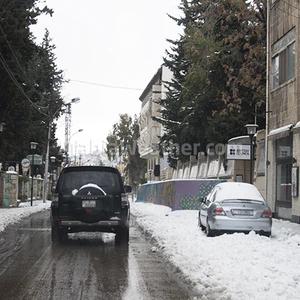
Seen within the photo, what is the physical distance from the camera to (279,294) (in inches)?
266

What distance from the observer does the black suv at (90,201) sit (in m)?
12.9

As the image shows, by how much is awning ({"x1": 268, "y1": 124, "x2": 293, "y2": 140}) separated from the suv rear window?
30.4 ft

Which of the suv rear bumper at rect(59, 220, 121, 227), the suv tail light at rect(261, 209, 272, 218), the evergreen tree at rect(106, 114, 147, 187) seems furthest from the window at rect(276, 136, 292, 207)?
the evergreen tree at rect(106, 114, 147, 187)

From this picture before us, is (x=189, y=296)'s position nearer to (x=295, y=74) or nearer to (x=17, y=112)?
(x=295, y=74)

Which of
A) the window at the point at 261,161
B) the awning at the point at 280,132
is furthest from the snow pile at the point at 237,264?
the window at the point at 261,161

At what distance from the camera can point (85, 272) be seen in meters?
9.05

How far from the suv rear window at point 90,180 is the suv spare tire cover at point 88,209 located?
10.1 inches

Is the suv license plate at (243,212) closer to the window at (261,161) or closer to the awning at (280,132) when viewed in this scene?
the awning at (280,132)

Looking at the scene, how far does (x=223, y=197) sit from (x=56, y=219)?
175 inches

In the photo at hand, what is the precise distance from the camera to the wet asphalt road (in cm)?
737

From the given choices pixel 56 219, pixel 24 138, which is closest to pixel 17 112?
pixel 24 138

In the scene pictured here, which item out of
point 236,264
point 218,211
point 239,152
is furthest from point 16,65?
point 236,264

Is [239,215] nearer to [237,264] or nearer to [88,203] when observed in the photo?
[88,203]

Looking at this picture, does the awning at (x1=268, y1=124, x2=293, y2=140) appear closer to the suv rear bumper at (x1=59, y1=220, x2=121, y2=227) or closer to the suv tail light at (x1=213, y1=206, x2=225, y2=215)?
the suv tail light at (x1=213, y1=206, x2=225, y2=215)
